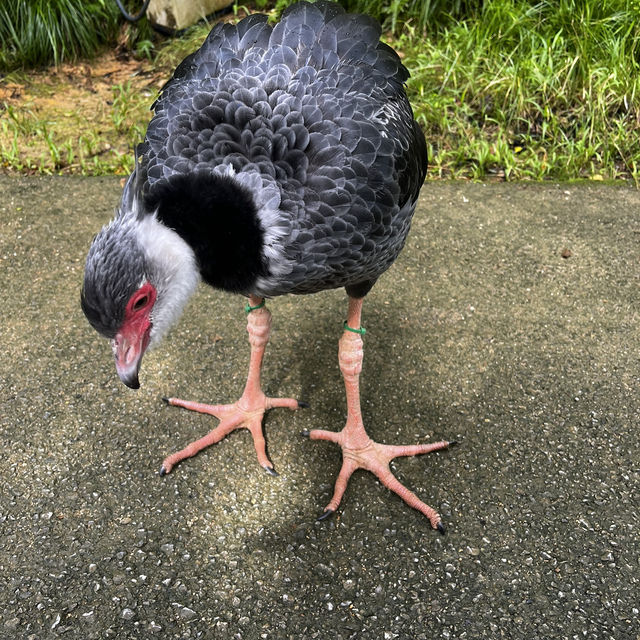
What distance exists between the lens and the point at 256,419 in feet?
9.33

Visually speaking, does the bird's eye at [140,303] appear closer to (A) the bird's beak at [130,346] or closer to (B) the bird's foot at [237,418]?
(A) the bird's beak at [130,346]

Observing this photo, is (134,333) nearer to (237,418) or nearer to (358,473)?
(237,418)

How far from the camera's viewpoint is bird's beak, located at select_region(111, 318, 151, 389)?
206 centimetres

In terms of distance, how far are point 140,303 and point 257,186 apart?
0.50 meters

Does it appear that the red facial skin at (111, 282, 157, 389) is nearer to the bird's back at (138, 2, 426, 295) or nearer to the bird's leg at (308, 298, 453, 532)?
the bird's back at (138, 2, 426, 295)

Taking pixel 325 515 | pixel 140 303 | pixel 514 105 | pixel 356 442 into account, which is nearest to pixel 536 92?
pixel 514 105

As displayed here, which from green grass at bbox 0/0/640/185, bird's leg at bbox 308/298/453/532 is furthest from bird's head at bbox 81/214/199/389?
green grass at bbox 0/0/640/185

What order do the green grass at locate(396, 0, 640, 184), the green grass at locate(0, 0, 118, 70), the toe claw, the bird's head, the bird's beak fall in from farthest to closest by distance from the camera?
1. the green grass at locate(0, 0, 118, 70)
2. the green grass at locate(396, 0, 640, 184)
3. the toe claw
4. the bird's beak
5. the bird's head

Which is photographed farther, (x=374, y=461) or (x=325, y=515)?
(x=374, y=461)

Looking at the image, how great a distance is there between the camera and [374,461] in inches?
105

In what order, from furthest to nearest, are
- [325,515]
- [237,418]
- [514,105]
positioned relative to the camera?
[514,105]
[237,418]
[325,515]

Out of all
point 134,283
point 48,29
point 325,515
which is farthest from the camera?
point 48,29

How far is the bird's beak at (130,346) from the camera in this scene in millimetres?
2064

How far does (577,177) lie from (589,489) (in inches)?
101
